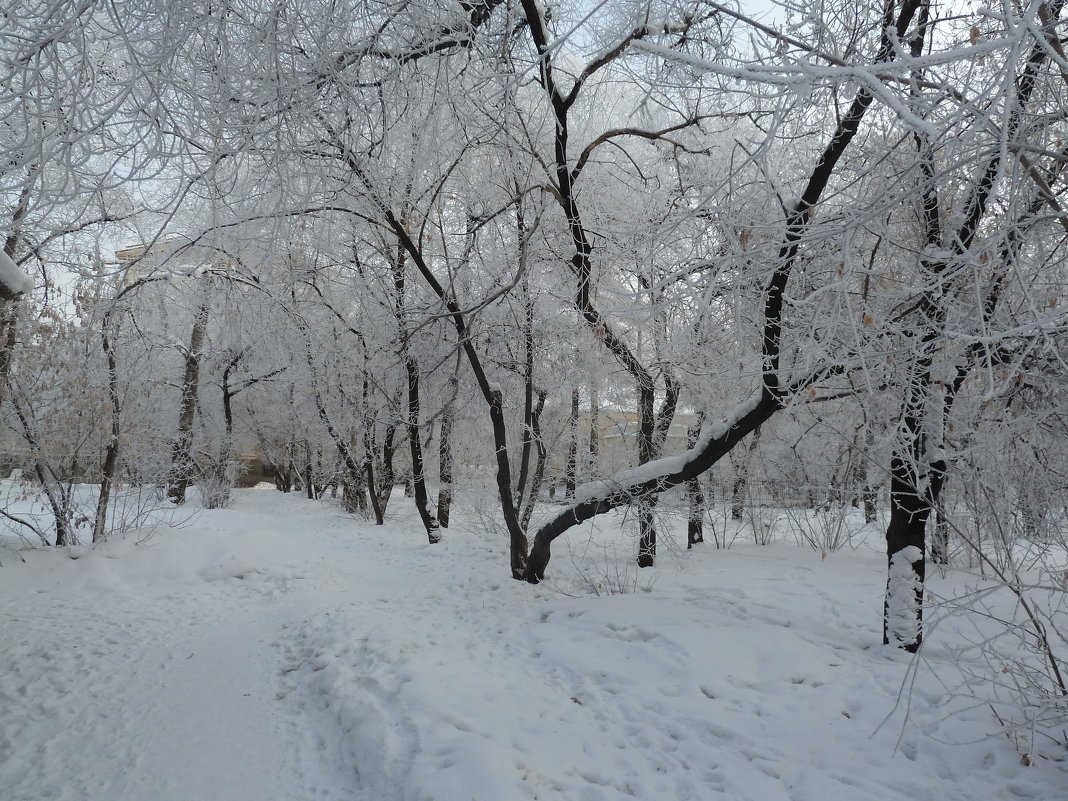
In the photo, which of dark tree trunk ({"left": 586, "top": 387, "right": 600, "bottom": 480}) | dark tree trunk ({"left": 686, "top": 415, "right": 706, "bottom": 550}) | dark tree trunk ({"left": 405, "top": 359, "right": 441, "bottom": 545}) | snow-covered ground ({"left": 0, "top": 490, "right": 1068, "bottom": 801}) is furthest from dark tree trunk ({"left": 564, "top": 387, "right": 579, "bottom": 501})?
snow-covered ground ({"left": 0, "top": 490, "right": 1068, "bottom": 801})

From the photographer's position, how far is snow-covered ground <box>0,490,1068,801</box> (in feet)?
9.87

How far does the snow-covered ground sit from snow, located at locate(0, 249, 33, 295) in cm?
248

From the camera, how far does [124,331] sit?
841cm

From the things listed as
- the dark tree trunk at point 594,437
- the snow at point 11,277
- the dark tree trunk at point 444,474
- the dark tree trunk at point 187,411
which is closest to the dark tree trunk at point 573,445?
the dark tree trunk at point 594,437

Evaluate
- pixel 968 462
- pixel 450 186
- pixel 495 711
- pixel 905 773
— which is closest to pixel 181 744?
pixel 495 711

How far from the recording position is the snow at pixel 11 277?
216cm

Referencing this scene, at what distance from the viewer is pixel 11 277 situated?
2193 mm

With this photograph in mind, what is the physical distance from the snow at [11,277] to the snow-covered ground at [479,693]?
8.12 ft

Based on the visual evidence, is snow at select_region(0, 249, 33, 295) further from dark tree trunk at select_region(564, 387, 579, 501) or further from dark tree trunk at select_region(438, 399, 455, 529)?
dark tree trunk at select_region(564, 387, 579, 501)

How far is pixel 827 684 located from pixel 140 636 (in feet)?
18.1

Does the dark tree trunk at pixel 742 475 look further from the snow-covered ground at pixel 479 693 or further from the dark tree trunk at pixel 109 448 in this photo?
the dark tree trunk at pixel 109 448

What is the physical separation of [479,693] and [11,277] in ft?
11.1

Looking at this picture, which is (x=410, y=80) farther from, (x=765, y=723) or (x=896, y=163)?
(x=765, y=723)

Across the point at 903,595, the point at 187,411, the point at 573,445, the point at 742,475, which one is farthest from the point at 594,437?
the point at 187,411
